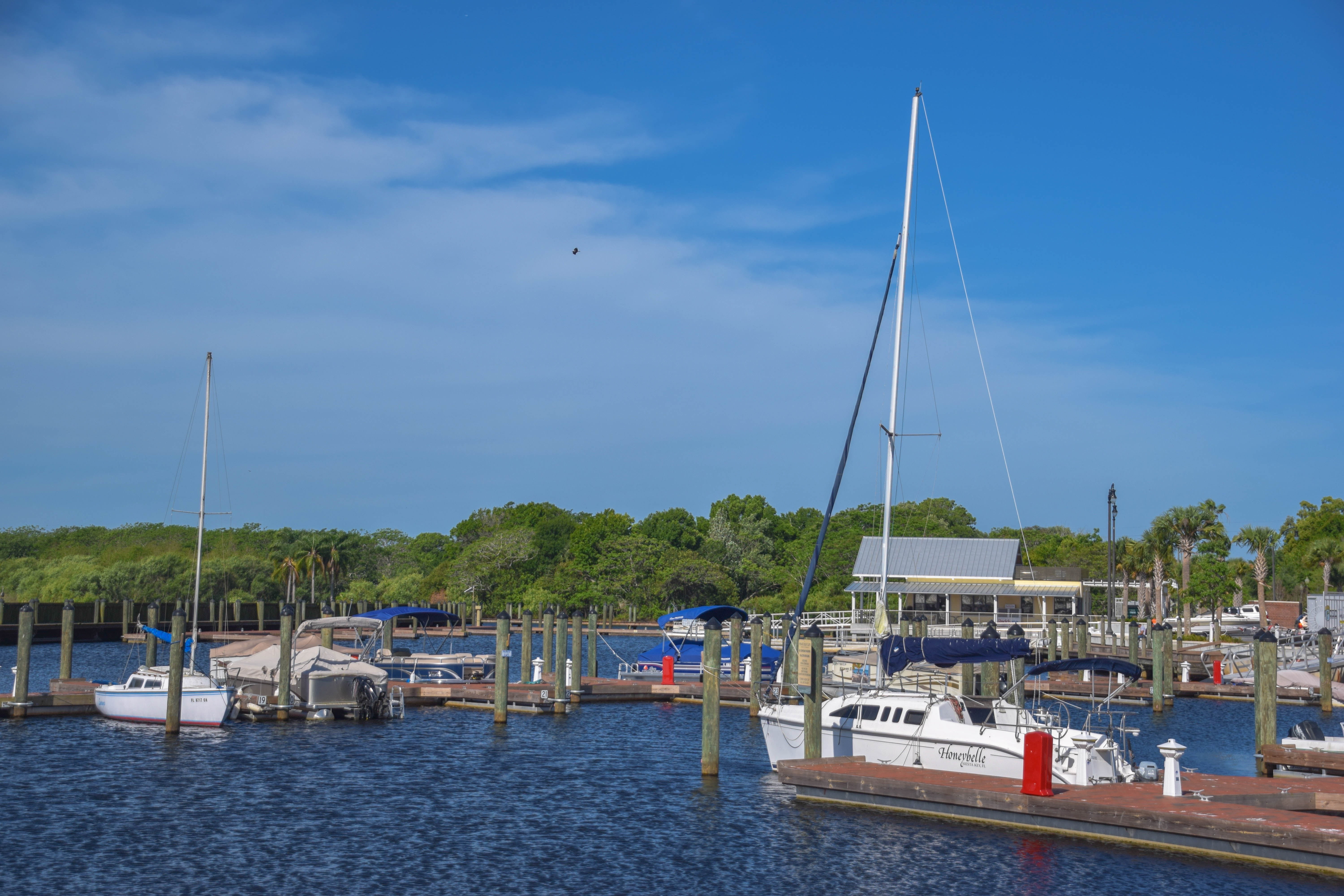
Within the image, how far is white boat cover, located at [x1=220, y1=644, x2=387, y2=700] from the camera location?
126 feet

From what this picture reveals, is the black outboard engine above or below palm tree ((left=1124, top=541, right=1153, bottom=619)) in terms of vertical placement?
below

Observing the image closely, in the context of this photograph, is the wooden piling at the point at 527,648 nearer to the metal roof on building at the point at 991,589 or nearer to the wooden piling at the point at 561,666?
the wooden piling at the point at 561,666

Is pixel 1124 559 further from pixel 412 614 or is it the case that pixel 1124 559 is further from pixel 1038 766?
pixel 1038 766

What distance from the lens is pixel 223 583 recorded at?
109938 millimetres

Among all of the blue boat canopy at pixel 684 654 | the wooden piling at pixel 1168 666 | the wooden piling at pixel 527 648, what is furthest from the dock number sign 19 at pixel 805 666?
the blue boat canopy at pixel 684 654

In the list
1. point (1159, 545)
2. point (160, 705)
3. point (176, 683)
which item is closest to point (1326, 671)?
A: point (176, 683)

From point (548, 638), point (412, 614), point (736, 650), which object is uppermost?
point (412, 614)

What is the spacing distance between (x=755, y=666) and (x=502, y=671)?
8.22 meters

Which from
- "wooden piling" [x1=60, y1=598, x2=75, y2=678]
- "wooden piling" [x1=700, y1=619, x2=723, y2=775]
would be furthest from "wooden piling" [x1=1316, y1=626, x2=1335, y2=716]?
"wooden piling" [x1=60, y1=598, x2=75, y2=678]

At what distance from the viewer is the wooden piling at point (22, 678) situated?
3591cm

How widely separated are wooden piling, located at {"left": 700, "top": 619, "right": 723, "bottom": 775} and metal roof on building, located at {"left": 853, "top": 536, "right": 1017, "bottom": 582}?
53.1 meters

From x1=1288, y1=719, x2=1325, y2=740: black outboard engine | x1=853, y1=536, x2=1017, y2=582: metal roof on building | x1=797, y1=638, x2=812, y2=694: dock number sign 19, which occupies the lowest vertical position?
x1=1288, y1=719, x2=1325, y2=740: black outboard engine

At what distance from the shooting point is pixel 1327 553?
8688cm

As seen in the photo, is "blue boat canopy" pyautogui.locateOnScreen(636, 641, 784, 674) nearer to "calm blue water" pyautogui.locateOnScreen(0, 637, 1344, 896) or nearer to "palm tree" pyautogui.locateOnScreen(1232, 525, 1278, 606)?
"calm blue water" pyautogui.locateOnScreen(0, 637, 1344, 896)
